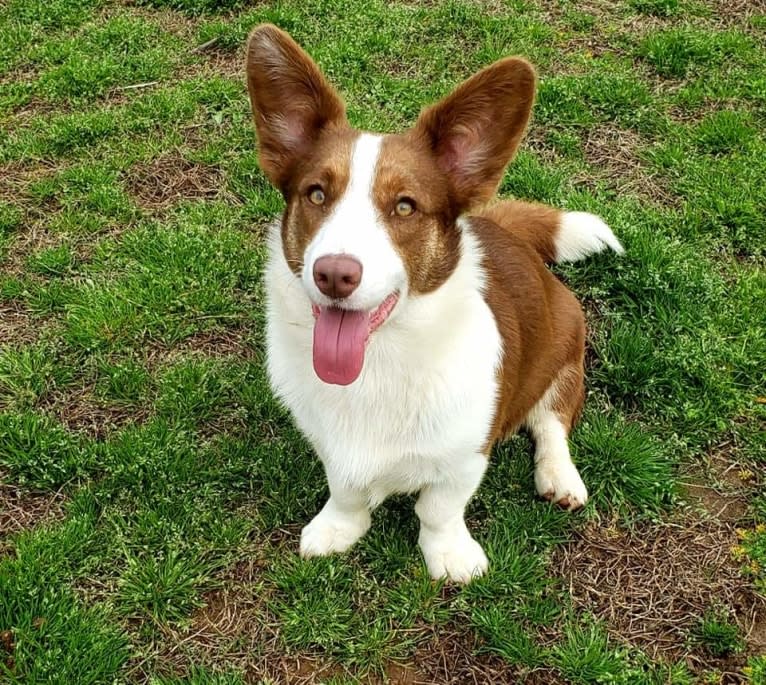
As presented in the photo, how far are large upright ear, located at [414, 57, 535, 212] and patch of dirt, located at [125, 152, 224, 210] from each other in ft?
7.94

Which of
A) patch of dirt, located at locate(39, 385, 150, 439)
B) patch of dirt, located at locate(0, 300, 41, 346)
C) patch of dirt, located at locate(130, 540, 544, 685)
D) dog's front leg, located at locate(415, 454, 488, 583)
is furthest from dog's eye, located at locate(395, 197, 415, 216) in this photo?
patch of dirt, located at locate(0, 300, 41, 346)

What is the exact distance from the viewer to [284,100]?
2.76m

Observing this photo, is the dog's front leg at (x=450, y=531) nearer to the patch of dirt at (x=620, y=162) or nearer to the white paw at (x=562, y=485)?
the white paw at (x=562, y=485)

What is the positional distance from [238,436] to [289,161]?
4.66 ft

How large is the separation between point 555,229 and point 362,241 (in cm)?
172

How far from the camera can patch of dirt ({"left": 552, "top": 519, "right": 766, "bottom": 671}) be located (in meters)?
3.09

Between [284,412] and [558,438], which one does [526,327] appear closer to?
[558,438]

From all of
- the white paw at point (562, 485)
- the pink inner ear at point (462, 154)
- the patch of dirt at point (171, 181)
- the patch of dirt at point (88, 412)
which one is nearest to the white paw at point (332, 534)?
the white paw at point (562, 485)

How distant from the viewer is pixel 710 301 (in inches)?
162

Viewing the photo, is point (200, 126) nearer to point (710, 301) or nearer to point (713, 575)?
point (710, 301)

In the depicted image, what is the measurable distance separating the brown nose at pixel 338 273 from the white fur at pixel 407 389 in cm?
37

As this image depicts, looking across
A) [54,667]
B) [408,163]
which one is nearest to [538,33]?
[408,163]

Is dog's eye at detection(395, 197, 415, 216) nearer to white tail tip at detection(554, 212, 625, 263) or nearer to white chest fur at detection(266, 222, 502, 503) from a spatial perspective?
white chest fur at detection(266, 222, 502, 503)

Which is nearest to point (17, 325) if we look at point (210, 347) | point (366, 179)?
point (210, 347)
